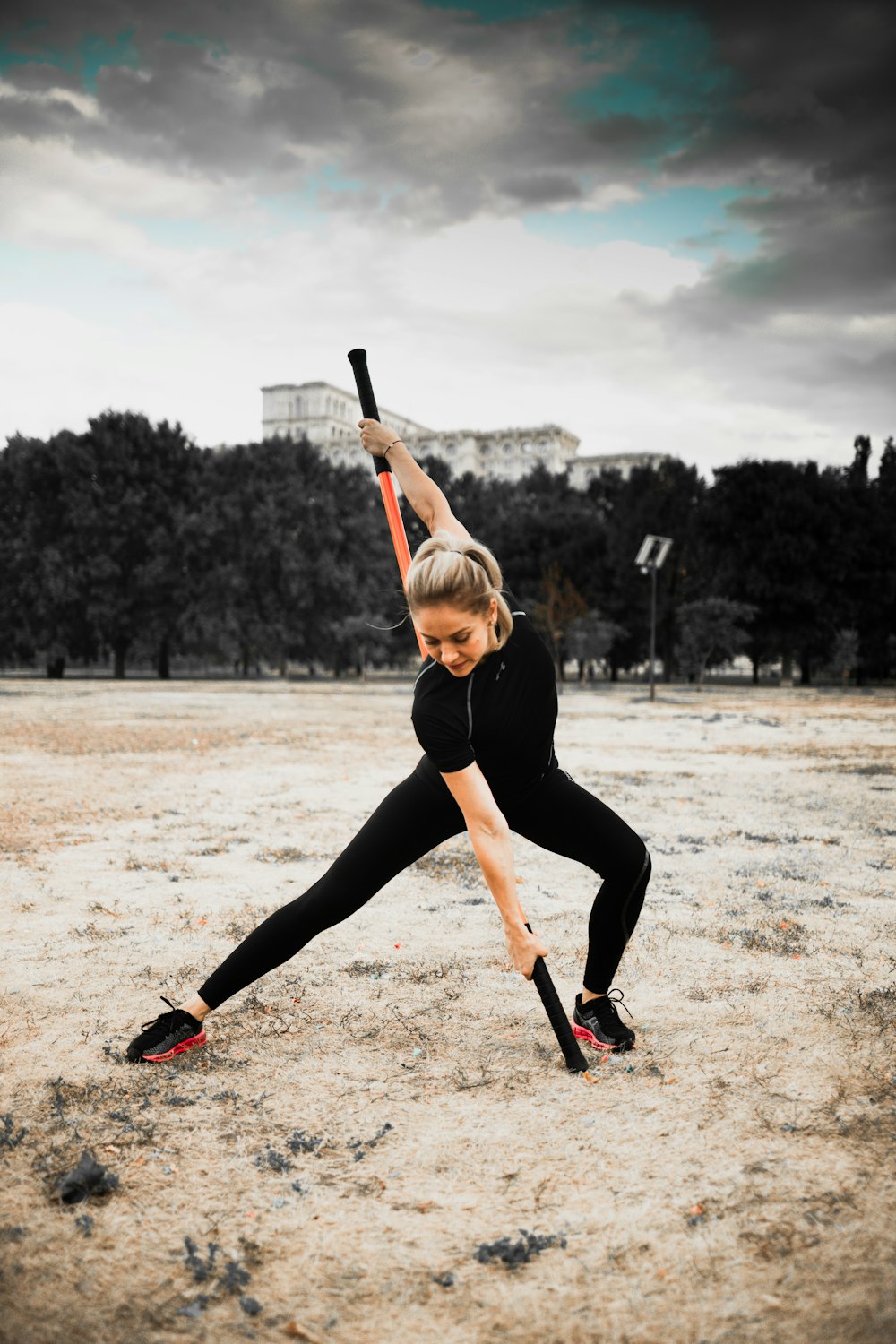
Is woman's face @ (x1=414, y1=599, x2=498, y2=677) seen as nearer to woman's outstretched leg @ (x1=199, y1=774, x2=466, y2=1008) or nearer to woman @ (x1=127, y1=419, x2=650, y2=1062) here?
woman @ (x1=127, y1=419, x2=650, y2=1062)

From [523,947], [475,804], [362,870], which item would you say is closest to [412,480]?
[475,804]

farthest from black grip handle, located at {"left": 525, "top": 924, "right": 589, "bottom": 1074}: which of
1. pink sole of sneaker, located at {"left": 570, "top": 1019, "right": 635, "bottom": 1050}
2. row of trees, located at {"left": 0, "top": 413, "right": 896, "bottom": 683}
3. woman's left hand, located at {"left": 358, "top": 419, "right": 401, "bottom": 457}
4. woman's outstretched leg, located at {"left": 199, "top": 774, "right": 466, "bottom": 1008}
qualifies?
row of trees, located at {"left": 0, "top": 413, "right": 896, "bottom": 683}

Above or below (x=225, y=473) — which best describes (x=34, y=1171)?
below

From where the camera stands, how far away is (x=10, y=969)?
16.3 ft

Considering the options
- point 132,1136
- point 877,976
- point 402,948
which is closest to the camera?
point 132,1136

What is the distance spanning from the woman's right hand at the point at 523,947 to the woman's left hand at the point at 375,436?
7.04 ft

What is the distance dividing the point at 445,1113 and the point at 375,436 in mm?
2773

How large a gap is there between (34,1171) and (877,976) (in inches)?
152

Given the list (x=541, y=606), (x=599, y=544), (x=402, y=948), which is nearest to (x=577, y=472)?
(x=599, y=544)

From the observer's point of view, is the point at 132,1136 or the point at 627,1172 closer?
the point at 627,1172

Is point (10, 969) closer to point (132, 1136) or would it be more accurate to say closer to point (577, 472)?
point (132, 1136)

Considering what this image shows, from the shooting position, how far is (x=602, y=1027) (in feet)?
13.3

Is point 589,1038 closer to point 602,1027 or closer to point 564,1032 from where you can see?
point 602,1027

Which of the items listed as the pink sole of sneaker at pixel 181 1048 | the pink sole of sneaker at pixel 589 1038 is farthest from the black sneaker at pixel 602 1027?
the pink sole of sneaker at pixel 181 1048
